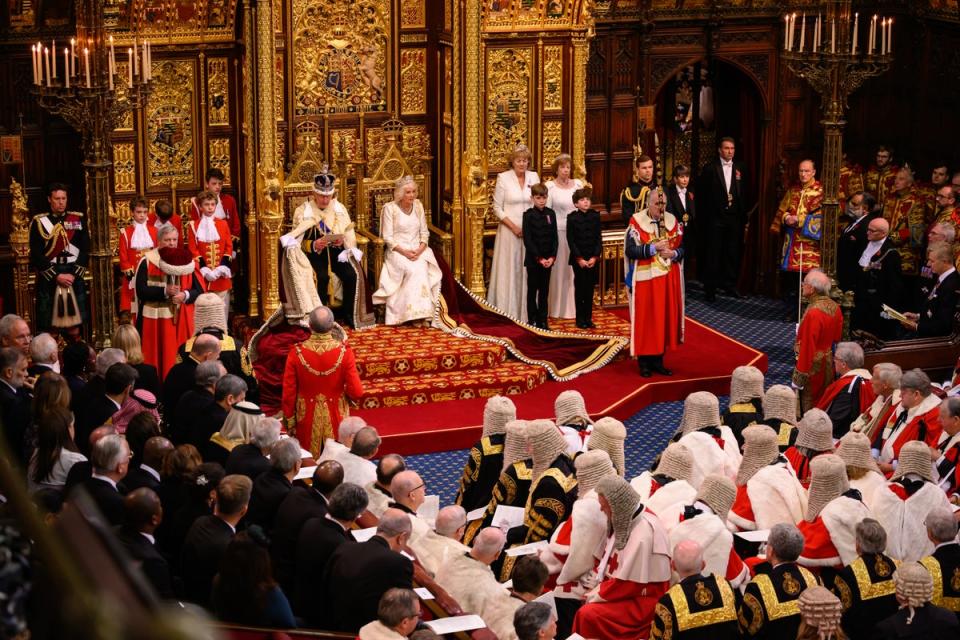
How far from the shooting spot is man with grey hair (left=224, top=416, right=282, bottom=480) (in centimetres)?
725

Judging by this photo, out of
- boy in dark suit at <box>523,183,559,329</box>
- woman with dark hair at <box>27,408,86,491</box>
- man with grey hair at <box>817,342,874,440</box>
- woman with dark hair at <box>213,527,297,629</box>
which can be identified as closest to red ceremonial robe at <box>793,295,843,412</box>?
man with grey hair at <box>817,342,874,440</box>

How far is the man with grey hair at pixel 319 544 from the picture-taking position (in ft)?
20.4

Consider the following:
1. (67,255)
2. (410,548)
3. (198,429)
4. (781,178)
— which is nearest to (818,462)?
(410,548)

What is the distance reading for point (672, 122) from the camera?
17.1 metres

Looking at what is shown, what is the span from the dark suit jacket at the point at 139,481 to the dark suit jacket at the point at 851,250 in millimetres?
8980

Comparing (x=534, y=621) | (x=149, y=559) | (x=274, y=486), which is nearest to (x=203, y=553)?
(x=149, y=559)

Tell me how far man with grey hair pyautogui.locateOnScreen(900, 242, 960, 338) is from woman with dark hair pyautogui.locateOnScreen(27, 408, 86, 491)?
303 inches

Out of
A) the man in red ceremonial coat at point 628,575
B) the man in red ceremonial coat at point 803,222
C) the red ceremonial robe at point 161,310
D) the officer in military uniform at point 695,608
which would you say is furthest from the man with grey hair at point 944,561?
the man in red ceremonial coat at point 803,222

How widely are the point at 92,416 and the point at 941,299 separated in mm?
7486

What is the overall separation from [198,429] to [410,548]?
1.96 m

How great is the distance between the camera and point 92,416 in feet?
26.8

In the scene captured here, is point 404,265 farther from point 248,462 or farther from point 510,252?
point 248,462

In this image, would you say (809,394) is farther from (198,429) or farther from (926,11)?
(926,11)

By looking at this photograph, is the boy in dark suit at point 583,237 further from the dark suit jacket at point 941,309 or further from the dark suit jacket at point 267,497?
the dark suit jacket at point 267,497
